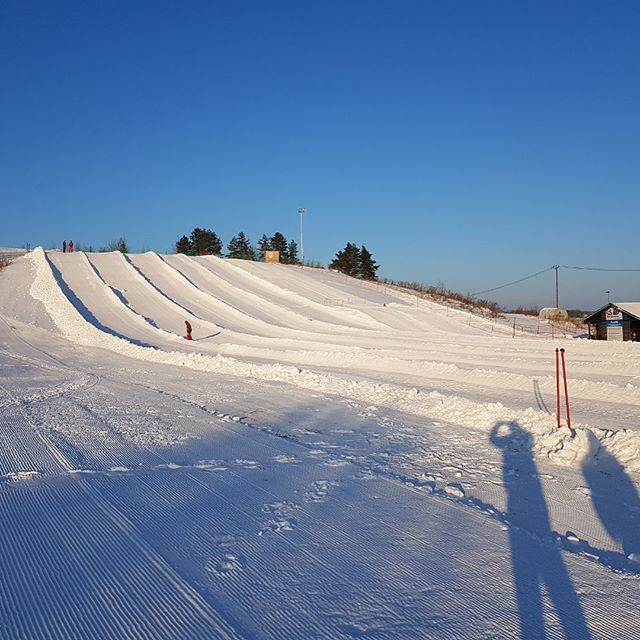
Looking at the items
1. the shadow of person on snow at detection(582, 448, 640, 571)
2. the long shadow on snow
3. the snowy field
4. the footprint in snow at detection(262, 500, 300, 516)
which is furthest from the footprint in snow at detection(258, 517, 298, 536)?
the long shadow on snow

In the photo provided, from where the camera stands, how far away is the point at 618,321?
1481 inches

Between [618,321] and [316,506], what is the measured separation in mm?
37263

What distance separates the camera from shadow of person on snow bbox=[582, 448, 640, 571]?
520cm

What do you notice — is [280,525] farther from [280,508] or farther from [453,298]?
[453,298]

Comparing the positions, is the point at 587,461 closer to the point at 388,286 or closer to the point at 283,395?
the point at 283,395

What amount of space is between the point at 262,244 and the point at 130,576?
9237cm

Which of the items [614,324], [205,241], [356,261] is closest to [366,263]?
[356,261]

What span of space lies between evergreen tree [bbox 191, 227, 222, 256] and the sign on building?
6431 centimetres

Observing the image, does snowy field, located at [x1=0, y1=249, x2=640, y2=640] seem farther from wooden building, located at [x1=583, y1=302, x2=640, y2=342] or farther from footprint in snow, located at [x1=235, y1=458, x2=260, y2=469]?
wooden building, located at [x1=583, y1=302, x2=640, y2=342]

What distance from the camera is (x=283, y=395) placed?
12.9 m

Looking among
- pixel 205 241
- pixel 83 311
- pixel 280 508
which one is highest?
pixel 205 241

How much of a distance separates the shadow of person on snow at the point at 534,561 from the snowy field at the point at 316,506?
19 mm

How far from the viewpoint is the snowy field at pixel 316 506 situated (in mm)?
3789

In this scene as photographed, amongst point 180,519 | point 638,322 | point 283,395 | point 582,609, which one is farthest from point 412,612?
point 638,322
